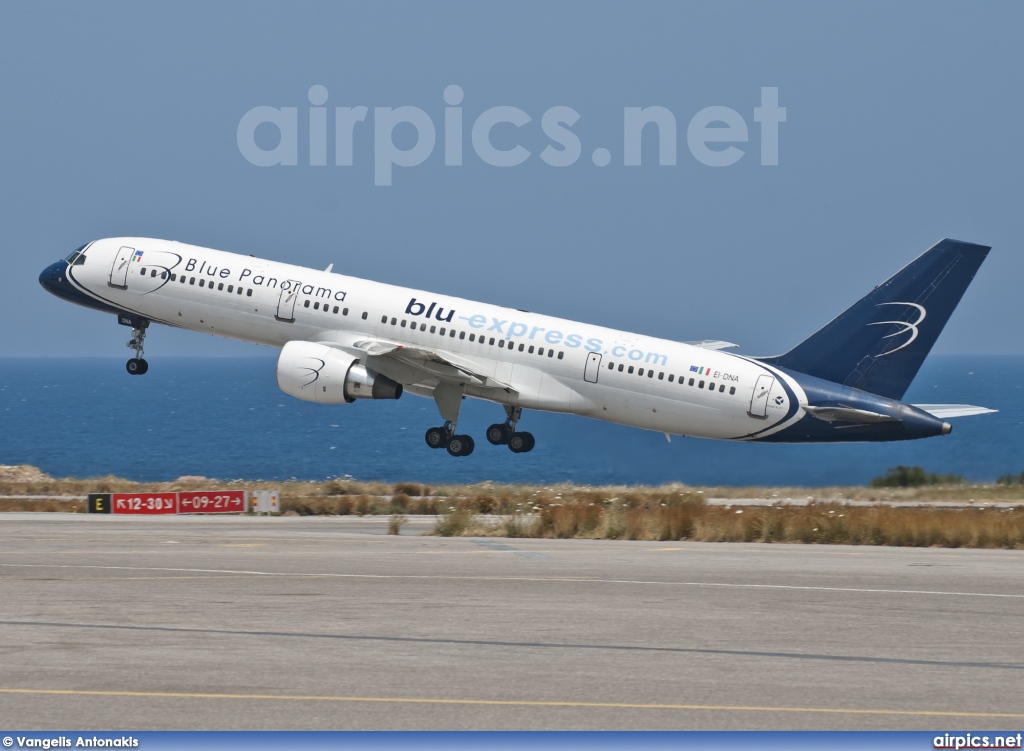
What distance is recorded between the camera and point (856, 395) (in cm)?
4578

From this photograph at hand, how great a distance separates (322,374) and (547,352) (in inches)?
304

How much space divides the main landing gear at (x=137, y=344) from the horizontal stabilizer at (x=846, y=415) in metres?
24.7

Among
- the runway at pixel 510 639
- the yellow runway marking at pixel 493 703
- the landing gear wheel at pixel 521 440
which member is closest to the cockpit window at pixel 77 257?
the landing gear wheel at pixel 521 440

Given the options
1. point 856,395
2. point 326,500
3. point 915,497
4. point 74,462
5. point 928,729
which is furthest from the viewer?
point 74,462

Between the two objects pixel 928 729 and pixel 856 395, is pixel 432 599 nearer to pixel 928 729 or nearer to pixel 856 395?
pixel 928 729

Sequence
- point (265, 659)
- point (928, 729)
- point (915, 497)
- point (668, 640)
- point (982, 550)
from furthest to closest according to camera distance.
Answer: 1. point (915, 497)
2. point (982, 550)
3. point (668, 640)
4. point (265, 659)
5. point (928, 729)

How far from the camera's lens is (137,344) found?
53594mm

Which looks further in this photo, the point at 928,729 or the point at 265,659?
the point at 265,659

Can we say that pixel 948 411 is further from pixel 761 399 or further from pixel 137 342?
pixel 137 342

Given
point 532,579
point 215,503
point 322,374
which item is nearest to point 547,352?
point 322,374

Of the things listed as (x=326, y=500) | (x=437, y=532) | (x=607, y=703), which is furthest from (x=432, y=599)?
(x=326, y=500)

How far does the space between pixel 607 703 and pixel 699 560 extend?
14.5 metres

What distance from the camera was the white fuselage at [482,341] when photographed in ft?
152

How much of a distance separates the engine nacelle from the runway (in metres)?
14.7
